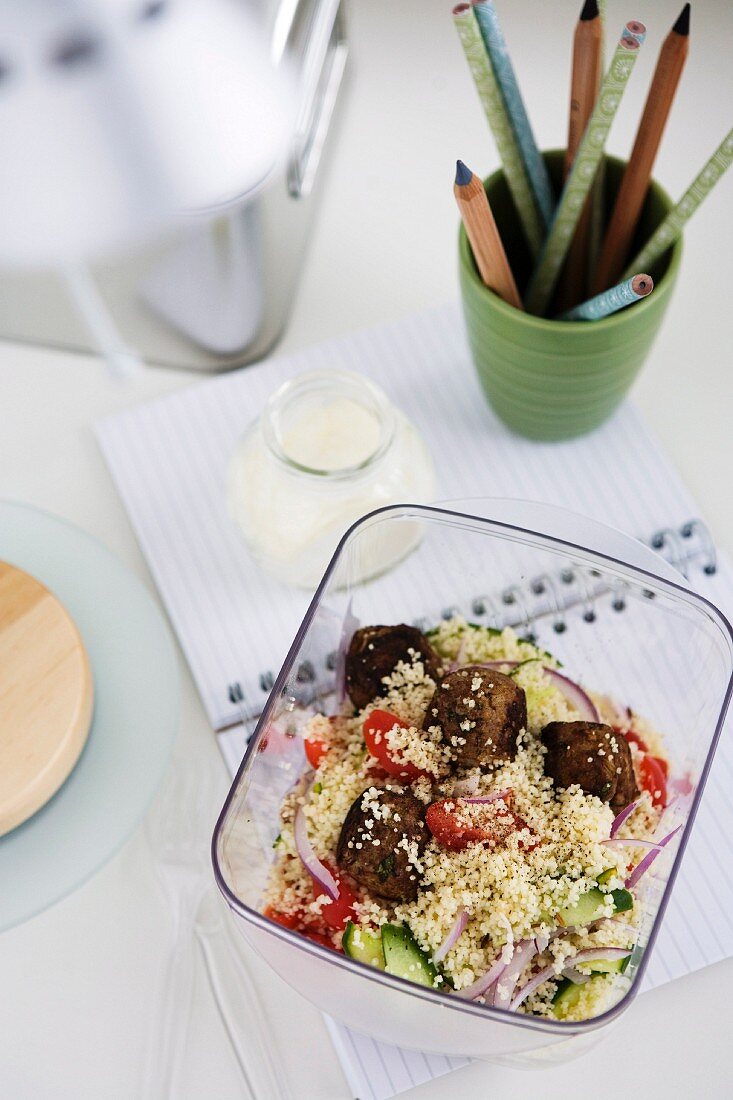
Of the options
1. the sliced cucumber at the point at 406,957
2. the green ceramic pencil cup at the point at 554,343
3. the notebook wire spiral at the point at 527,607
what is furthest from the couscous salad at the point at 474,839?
the green ceramic pencil cup at the point at 554,343

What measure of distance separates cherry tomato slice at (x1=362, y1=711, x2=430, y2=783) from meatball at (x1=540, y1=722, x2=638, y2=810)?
7 cm

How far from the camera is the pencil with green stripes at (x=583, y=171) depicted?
576 mm

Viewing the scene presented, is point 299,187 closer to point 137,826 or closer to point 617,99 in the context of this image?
point 617,99

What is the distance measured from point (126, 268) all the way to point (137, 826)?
36cm

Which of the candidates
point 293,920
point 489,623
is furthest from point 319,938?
point 489,623

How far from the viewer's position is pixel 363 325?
89 cm

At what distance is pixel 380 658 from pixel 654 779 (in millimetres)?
168

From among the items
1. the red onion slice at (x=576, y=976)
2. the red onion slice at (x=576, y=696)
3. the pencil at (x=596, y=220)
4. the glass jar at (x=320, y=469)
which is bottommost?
the red onion slice at (x=576, y=976)

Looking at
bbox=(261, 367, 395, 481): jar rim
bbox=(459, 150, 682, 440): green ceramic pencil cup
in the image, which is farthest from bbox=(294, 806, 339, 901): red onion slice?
bbox=(459, 150, 682, 440): green ceramic pencil cup

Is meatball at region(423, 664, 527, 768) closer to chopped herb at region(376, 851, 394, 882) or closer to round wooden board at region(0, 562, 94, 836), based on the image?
chopped herb at region(376, 851, 394, 882)

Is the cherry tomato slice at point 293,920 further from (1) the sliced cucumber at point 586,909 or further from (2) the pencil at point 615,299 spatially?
(2) the pencil at point 615,299

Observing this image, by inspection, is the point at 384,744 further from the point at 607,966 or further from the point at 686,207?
the point at 686,207

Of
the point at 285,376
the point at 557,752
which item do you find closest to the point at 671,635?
the point at 557,752

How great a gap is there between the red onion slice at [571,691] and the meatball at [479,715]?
0.06m
